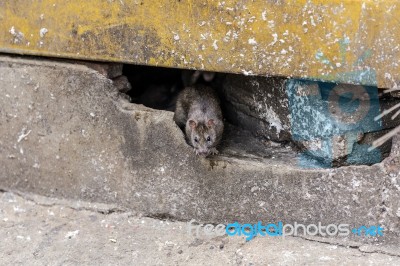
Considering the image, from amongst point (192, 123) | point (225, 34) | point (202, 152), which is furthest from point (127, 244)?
point (225, 34)

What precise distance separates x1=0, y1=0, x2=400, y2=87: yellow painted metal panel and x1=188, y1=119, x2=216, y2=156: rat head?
1.95ft

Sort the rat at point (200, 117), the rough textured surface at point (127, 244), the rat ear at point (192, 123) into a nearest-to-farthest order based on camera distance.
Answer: the rough textured surface at point (127, 244), the rat at point (200, 117), the rat ear at point (192, 123)

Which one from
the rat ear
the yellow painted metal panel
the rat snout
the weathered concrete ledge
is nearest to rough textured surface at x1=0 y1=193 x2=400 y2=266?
the weathered concrete ledge

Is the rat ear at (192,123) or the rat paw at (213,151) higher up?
the rat ear at (192,123)

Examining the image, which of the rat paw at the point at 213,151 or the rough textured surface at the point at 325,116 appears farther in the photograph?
the rat paw at the point at 213,151

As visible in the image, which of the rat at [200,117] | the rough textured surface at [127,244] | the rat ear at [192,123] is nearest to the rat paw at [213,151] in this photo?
the rat at [200,117]

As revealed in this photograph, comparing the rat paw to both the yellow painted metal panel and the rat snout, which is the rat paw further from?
the yellow painted metal panel

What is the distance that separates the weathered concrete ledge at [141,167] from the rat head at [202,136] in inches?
3.2

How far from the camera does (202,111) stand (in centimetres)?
511

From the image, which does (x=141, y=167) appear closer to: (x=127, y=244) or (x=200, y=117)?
(x=127, y=244)

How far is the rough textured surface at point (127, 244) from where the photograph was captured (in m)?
4.26

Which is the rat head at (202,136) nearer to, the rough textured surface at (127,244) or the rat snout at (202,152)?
the rat snout at (202,152)

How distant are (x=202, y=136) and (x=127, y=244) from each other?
927 mm

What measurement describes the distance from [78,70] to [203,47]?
1.00 m
